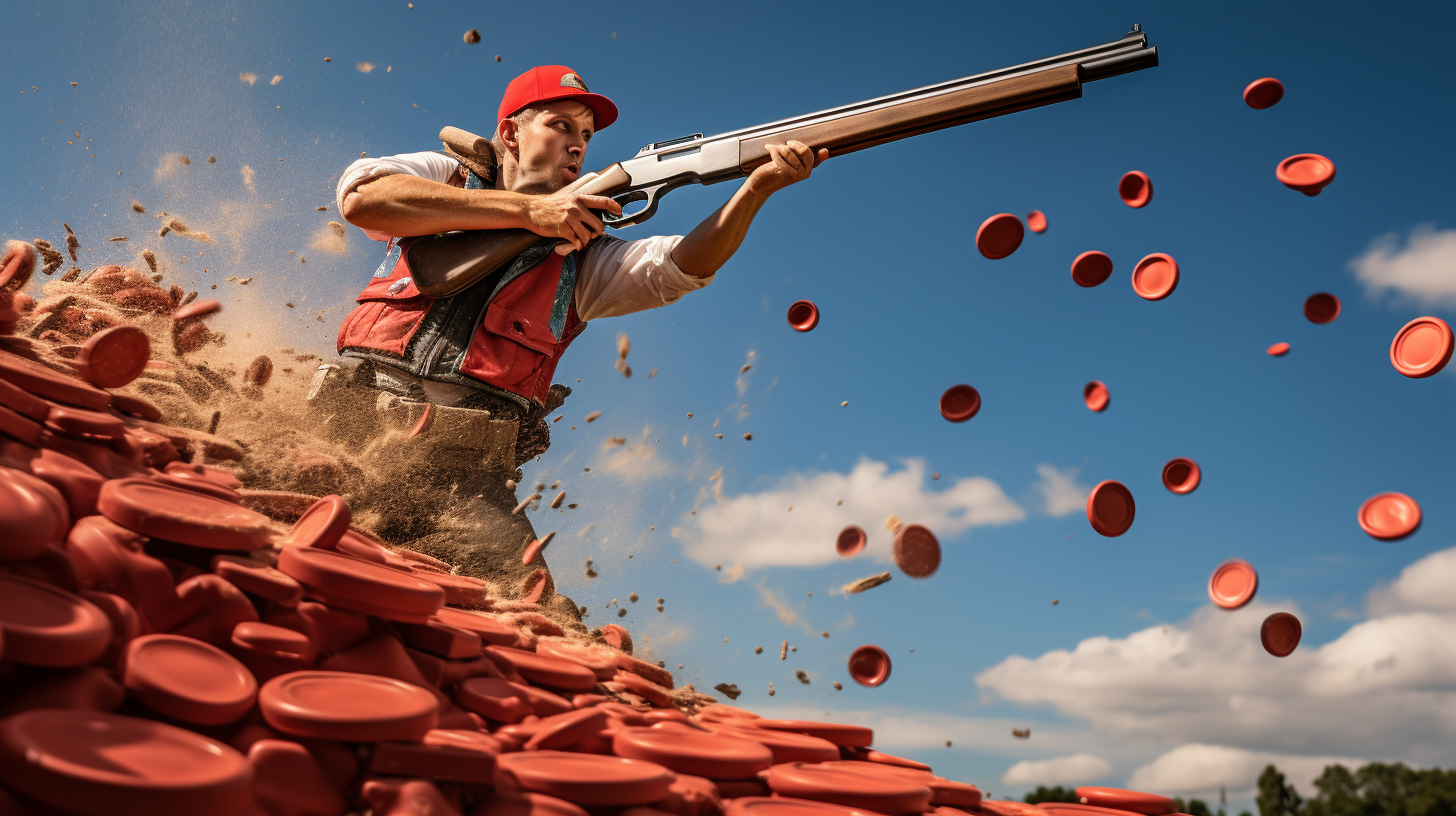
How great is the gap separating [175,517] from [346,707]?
2.41 ft

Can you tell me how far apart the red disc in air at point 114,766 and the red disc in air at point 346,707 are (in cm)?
13

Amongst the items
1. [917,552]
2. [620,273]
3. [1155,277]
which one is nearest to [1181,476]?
[1155,277]

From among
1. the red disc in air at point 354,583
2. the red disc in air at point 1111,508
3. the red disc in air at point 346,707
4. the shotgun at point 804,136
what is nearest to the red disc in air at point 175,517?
the red disc in air at point 354,583

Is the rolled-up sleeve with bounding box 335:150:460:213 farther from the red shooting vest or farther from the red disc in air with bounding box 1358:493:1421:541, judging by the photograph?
the red disc in air with bounding box 1358:493:1421:541

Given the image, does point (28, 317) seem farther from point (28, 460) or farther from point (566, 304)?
point (566, 304)

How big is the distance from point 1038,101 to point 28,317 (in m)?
4.84

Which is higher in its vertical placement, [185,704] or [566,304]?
[566,304]

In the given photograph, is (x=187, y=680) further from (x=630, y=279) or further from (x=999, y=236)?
(x=999, y=236)

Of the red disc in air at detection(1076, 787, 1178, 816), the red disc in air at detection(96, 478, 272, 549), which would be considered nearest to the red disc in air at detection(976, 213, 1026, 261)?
the red disc in air at detection(1076, 787, 1178, 816)

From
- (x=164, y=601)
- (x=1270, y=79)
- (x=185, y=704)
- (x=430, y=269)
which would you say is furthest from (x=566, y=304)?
(x=1270, y=79)

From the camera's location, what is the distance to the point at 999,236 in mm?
4738

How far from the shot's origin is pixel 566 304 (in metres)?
4.25

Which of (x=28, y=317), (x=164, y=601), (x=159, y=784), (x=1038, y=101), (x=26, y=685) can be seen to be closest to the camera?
(x=159, y=784)

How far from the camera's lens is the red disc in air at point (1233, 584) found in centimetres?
456
